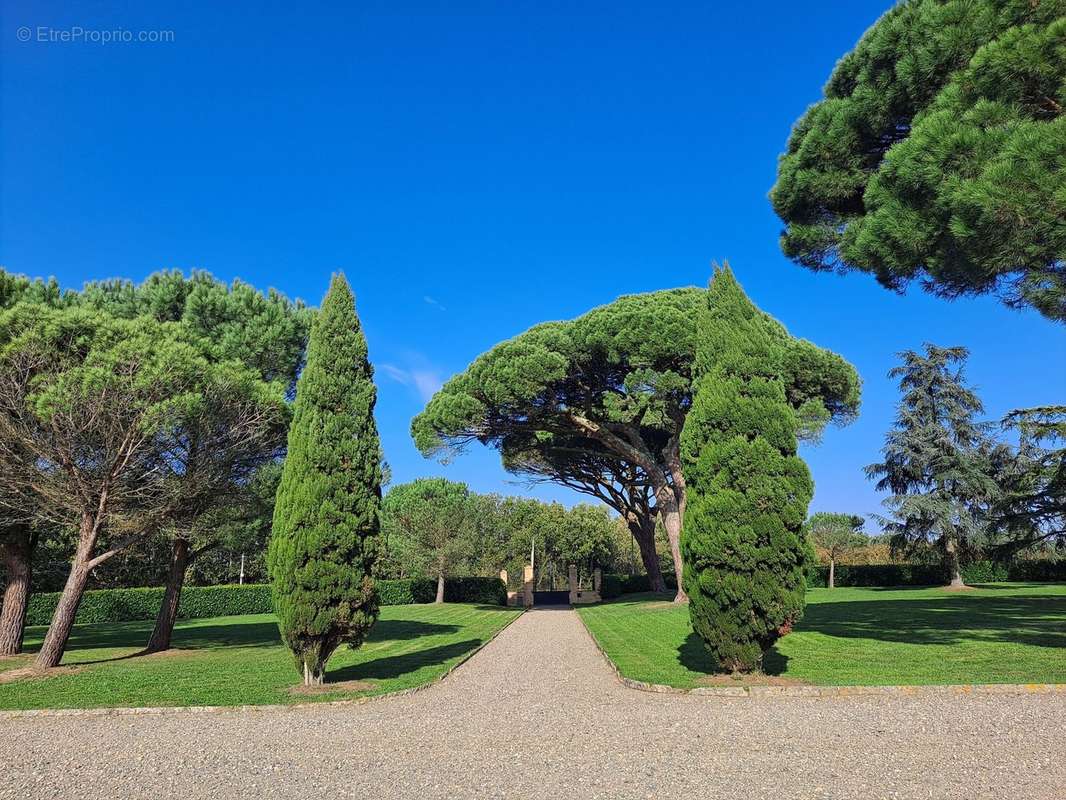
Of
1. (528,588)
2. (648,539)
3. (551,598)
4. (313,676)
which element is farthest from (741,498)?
(551,598)

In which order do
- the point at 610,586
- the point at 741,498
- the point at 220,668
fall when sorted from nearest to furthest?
the point at 741,498
the point at 220,668
the point at 610,586

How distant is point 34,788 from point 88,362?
25.9 feet

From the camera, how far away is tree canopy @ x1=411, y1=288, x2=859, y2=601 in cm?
1969

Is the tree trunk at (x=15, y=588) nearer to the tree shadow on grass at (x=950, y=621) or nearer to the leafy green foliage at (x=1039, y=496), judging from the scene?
the tree shadow on grass at (x=950, y=621)

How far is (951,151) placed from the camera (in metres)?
7.84

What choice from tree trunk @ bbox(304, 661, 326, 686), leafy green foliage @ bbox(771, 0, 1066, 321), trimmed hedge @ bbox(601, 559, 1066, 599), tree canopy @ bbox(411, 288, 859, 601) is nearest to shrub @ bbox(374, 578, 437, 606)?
trimmed hedge @ bbox(601, 559, 1066, 599)

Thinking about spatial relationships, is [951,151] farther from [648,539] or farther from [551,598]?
[551,598]

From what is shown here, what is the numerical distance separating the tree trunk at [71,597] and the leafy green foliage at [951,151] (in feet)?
46.0

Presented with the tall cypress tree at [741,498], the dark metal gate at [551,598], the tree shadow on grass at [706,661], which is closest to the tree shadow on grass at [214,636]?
the tree shadow on grass at [706,661]

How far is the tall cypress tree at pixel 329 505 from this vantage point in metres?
8.05

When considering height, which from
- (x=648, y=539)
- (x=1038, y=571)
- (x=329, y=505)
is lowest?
(x=1038, y=571)

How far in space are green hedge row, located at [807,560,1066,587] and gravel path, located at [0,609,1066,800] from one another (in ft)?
97.3

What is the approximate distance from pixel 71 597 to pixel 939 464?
33.1 meters

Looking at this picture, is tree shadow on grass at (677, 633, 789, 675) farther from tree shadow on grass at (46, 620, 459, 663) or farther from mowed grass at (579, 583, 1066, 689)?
tree shadow on grass at (46, 620, 459, 663)
